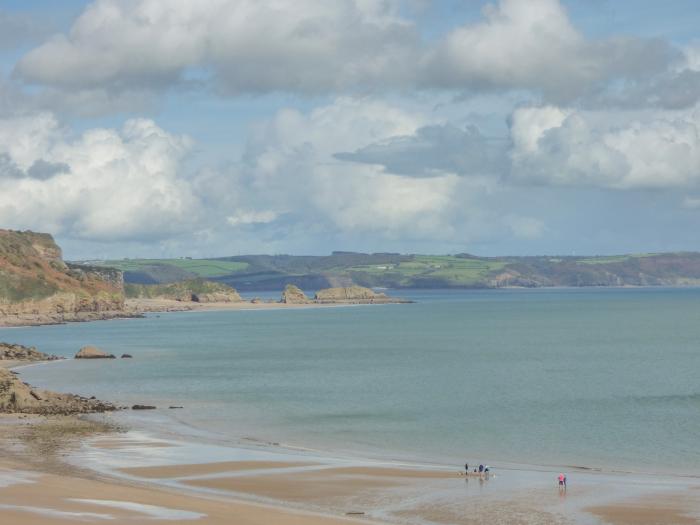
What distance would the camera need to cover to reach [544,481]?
163 feet

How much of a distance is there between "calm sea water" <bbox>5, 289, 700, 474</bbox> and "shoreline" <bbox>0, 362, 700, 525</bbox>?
6.18m

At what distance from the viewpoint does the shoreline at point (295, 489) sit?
40.2 meters

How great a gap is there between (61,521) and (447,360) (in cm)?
9836

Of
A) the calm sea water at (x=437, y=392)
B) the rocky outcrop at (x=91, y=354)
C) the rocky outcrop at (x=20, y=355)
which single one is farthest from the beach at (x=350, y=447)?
the rocky outcrop at (x=91, y=354)

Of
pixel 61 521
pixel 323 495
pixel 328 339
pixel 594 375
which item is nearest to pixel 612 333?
pixel 328 339

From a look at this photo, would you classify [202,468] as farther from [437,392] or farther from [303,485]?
[437,392]

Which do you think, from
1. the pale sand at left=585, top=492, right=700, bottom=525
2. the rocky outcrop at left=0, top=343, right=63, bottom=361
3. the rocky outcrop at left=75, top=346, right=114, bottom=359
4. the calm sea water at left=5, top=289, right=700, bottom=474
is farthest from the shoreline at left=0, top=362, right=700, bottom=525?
the rocky outcrop at left=75, top=346, right=114, bottom=359

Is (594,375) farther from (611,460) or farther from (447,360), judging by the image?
(611,460)

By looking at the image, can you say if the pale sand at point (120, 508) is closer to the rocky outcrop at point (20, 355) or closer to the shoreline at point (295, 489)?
the shoreline at point (295, 489)

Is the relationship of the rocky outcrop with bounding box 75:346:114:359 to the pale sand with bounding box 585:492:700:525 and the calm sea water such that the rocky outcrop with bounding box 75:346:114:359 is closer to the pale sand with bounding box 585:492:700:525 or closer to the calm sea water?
the calm sea water

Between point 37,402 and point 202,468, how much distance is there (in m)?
29.5

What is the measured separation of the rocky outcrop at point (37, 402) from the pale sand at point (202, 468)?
24898mm

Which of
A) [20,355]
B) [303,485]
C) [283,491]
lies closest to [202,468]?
[303,485]

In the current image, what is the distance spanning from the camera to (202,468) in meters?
52.9
